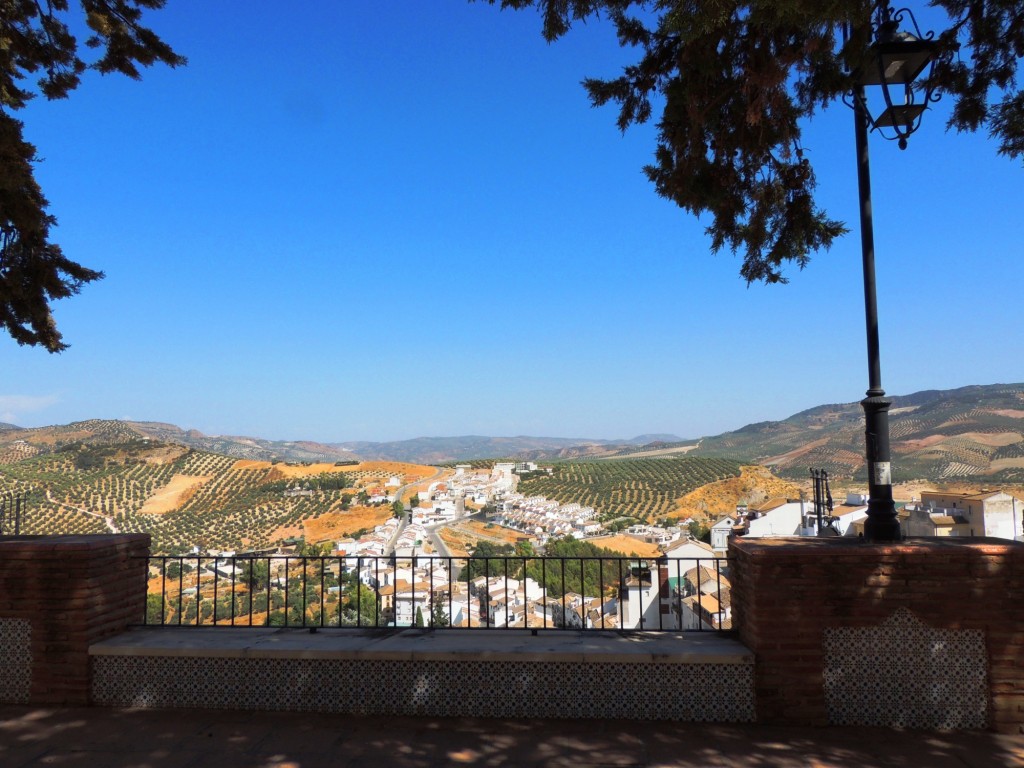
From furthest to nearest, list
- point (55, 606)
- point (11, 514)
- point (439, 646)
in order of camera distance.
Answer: point (11, 514) < point (55, 606) < point (439, 646)

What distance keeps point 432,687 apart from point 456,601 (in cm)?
1398

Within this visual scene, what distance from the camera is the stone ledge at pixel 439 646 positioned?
3.74 meters

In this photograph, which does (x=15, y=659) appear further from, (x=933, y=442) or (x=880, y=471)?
(x=933, y=442)

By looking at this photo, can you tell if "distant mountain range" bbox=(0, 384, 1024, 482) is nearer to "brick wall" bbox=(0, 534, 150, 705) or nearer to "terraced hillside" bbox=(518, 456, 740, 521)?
"terraced hillside" bbox=(518, 456, 740, 521)

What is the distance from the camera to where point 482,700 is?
381cm

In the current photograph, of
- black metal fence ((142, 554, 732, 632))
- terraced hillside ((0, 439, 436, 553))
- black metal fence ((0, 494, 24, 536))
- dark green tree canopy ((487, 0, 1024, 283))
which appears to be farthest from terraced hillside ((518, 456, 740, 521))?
Result: dark green tree canopy ((487, 0, 1024, 283))

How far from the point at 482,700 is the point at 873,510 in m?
2.76

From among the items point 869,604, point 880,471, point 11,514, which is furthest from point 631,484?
point 869,604

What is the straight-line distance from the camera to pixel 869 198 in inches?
153

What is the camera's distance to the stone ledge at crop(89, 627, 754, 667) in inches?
147

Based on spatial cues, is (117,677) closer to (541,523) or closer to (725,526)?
(725,526)

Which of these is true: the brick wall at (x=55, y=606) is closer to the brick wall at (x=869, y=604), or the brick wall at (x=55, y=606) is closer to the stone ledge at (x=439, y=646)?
the stone ledge at (x=439, y=646)

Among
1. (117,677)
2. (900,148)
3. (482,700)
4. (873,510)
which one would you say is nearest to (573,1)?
(900,148)

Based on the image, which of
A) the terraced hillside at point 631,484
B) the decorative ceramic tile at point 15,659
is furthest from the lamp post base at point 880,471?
the terraced hillside at point 631,484
